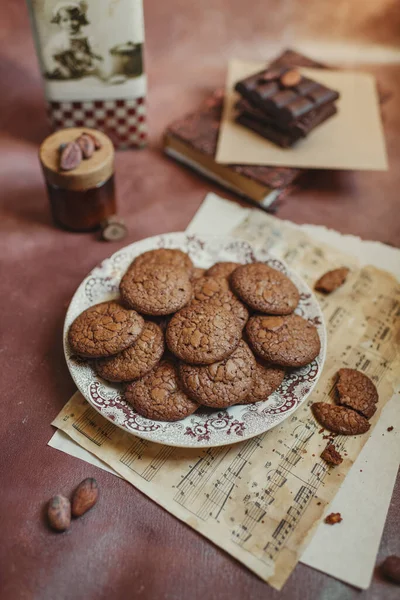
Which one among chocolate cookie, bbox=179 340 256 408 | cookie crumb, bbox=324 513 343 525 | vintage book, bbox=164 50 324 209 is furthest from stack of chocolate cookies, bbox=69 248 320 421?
vintage book, bbox=164 50 324 209

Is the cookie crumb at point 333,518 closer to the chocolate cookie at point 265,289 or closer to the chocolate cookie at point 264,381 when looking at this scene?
the chocolate cookie at point 264,381

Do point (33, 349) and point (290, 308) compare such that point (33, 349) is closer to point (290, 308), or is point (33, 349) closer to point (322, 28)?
point (290, 308)

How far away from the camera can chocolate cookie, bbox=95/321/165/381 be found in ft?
2.90

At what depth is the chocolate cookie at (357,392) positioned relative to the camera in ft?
3.19

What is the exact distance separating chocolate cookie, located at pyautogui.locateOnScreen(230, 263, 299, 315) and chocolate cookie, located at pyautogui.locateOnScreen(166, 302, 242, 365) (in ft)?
0.19

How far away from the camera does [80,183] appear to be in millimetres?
1115

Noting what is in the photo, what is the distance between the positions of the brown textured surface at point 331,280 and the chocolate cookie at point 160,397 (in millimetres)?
434

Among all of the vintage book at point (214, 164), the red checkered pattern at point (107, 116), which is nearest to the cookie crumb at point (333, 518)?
the vintage book at point (214, 164)

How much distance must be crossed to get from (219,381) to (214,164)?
0.70 m

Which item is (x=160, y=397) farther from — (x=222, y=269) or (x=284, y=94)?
(x=284, y=94)

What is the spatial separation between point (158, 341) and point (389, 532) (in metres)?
0.48

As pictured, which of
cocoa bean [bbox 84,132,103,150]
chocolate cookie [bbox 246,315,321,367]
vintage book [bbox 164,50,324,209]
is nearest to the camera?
chocolate cookie [bbox 246,315,321,367]

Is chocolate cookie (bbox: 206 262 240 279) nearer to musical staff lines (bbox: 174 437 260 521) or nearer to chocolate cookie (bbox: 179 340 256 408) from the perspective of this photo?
chocolate cookie (bbox: 179 340 256 408)

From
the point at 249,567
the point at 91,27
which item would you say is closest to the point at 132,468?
the point at 249,567
